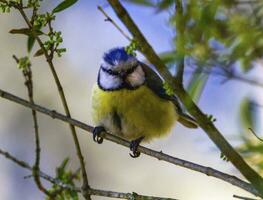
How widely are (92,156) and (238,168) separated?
3090 millimetres

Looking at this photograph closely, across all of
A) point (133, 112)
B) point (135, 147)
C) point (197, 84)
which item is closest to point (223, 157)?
point (197, 84)

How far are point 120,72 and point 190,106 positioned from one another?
50.6 inches

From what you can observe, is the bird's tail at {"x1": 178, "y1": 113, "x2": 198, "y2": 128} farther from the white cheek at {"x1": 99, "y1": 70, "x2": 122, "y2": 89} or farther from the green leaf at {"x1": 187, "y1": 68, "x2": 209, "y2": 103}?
the green leaf at {"x1": 187, "y1": 68, "x2": 209, "y2": 103}

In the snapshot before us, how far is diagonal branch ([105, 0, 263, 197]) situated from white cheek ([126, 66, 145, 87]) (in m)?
1.21

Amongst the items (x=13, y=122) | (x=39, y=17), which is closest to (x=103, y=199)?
(x=13, y=122)

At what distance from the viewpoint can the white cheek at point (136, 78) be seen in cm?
206

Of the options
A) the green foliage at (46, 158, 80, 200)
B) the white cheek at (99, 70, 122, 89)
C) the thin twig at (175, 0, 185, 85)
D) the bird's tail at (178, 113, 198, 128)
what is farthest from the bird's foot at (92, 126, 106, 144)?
the thin twig at (175, 0, 185, 85)

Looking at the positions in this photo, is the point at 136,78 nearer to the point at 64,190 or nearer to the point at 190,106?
the point at 64,190

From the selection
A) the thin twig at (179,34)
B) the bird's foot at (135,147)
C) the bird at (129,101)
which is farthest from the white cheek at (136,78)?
the thin twig at (179,34)

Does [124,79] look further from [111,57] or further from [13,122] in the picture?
[13,122]

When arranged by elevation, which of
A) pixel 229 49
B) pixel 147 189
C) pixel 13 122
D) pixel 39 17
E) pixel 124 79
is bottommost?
pixel 229 49

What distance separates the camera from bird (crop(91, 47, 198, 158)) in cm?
202

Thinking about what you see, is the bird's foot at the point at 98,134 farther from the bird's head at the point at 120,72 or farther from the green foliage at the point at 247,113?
the green foliage at the point at 247,113

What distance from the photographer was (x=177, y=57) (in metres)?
0.62
